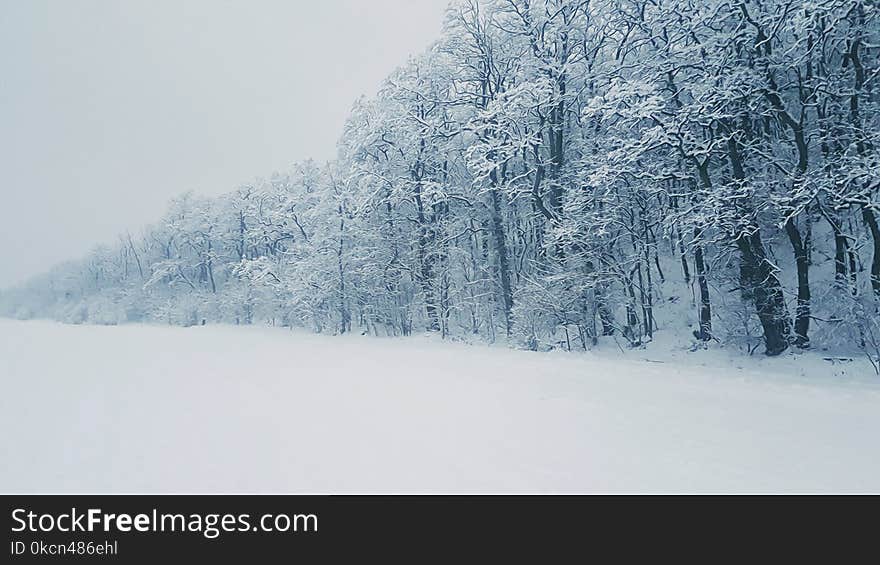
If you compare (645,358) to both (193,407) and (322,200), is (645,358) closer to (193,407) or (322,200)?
(193,407)

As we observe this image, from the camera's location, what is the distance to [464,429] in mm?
6008

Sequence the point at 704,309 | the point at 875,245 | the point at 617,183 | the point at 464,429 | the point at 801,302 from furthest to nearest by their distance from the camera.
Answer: the point at 617,183, the point at 704,309, the point at 801,302, the point at 875,245, the point at 464,429

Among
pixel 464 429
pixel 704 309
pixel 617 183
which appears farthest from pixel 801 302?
pixel 464 429

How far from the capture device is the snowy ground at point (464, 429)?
440cm

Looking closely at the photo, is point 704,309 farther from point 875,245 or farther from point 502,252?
point 502,252

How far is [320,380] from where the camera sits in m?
10.3

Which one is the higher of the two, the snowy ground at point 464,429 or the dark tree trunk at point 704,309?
the dark tree trunk at point 704,309

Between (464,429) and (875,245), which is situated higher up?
(875,245)

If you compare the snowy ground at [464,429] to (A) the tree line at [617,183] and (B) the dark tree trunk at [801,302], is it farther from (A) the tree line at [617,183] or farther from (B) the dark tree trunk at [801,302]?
(A) the tree line at [617,183]

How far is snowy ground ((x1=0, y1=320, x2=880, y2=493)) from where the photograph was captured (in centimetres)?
440

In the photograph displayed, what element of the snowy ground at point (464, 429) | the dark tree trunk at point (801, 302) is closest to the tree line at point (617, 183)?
the dark tree trunk at point (801, 302)

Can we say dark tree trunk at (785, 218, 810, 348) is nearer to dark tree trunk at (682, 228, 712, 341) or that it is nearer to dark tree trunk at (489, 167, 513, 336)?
dark tree trunk at (682, 228, 712, 341)

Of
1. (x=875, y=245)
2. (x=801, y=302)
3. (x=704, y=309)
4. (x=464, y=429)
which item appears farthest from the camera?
(x=704, y=309)
